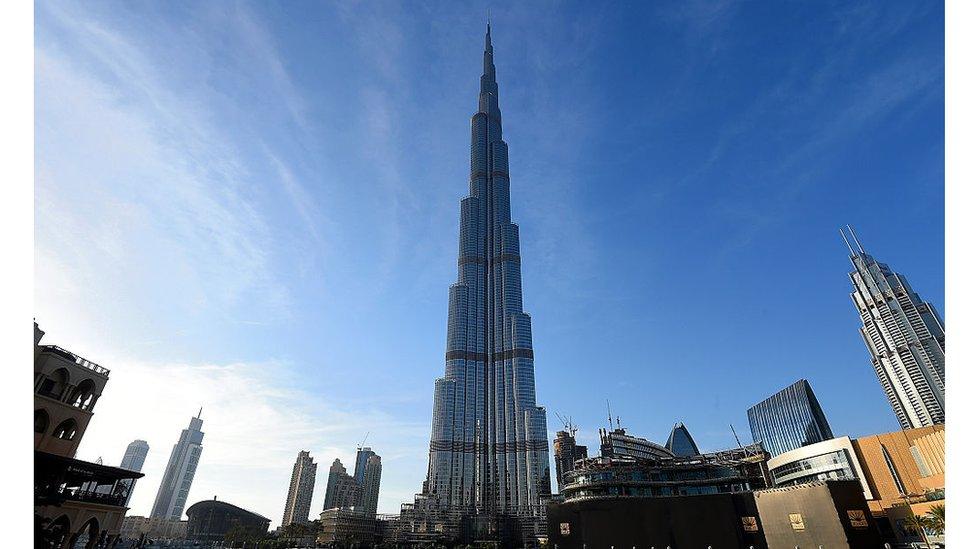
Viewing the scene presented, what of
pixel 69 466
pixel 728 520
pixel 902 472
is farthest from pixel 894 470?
pixel 69 466

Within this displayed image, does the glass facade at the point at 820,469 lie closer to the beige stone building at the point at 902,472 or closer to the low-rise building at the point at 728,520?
the beige stone building at the point at 902,472

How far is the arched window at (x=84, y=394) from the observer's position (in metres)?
51.1

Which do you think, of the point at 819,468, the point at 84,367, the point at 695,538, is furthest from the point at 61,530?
the point at 819,468

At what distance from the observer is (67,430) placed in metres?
50.1

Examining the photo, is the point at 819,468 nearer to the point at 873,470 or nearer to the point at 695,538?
the point at 873,470

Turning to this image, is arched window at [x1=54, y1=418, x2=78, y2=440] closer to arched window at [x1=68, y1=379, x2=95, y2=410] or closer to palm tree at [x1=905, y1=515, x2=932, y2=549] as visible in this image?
arched window at [x1=68, y1=379, x2=95, y2=410]

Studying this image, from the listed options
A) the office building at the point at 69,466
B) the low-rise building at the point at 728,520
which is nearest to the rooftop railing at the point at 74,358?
the office building at the point at 69,466

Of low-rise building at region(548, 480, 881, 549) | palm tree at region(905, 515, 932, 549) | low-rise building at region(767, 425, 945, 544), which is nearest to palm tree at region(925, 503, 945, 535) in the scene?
palm tree at region(905, 515, 932, 549)

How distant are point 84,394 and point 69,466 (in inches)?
531

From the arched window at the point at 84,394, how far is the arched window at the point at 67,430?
1.72 metres

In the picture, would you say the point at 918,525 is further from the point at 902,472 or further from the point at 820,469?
the point at 820,469

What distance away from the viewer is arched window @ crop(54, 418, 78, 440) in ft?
160

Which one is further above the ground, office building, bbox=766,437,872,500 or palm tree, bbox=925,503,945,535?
office building, bbox=766,437,872,500
